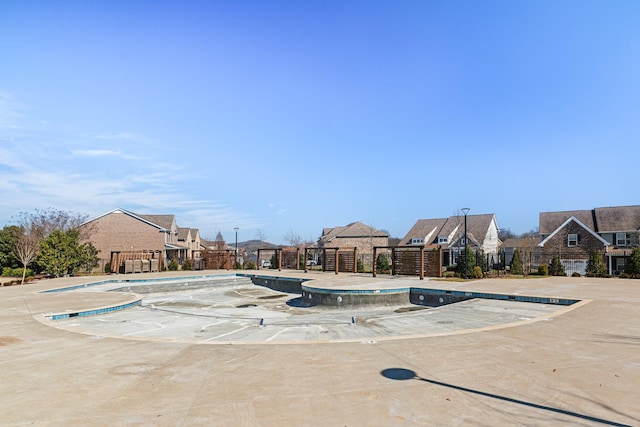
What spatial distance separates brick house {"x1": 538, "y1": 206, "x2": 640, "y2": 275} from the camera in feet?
103

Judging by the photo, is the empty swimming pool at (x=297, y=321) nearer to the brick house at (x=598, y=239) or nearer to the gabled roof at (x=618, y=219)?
the brick house at (x=598, y=239)

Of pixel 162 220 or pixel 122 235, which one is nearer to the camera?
pixel 122 235

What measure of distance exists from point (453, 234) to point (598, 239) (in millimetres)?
17653

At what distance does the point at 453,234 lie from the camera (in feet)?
156

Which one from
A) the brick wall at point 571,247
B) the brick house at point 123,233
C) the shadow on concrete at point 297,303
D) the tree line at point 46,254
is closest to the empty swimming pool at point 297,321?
the shadow on concrete at point 297,303

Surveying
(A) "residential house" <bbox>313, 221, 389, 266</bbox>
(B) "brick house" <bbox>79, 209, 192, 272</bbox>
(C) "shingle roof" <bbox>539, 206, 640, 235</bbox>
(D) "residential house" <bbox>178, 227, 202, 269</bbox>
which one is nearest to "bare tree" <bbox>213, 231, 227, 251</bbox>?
(D) "residential house" <bbox>178, 227, 202, 269</bbox>

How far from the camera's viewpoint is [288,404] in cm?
408

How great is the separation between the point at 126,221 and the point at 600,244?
47.0m

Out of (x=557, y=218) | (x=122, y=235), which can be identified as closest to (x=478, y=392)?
(x=557, y=218)

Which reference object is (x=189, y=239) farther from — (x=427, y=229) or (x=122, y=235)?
(x=427, y=229)

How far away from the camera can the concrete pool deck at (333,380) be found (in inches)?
148

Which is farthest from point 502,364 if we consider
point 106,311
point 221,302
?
point 221,302

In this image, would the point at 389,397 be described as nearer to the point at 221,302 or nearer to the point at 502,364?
the point at 502,364

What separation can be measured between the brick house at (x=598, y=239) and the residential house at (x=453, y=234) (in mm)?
10811
